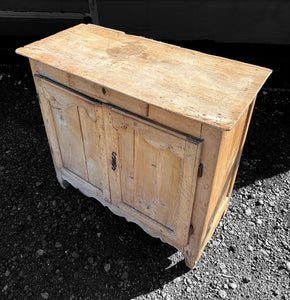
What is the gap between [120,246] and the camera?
2.28 m

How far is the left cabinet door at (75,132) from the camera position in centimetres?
184

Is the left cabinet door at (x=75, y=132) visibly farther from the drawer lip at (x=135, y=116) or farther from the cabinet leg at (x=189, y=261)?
the cabinet leg at (x=189, y=261)

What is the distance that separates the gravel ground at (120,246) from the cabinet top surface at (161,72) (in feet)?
3.98

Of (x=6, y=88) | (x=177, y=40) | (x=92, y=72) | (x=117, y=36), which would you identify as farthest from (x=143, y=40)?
(x=6, y=88)

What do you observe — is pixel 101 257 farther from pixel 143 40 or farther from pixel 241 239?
pixel 143 40

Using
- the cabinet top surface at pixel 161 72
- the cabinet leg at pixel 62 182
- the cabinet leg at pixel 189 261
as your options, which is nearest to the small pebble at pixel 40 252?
the cabinet leg at pixel 62 182

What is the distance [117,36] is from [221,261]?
169 centimetres

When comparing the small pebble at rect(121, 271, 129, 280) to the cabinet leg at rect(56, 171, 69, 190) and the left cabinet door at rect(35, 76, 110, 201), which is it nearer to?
the left cabinet door at rect(35, 76, 110, 201)

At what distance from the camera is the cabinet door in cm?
156

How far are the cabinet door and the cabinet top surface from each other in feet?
0.49

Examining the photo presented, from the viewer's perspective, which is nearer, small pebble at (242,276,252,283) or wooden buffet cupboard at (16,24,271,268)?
wooden buffet cupboard at (16,24,271,268)

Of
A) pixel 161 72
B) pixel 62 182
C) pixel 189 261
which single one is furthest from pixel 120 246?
pixel 161 72

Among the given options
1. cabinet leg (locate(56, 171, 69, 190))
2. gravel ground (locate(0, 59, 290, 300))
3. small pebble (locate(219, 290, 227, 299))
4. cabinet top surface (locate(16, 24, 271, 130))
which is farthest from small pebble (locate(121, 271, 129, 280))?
cabinet top surface (locate(16, 24, 271, 130))

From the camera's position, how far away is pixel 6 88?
12.7 ft
